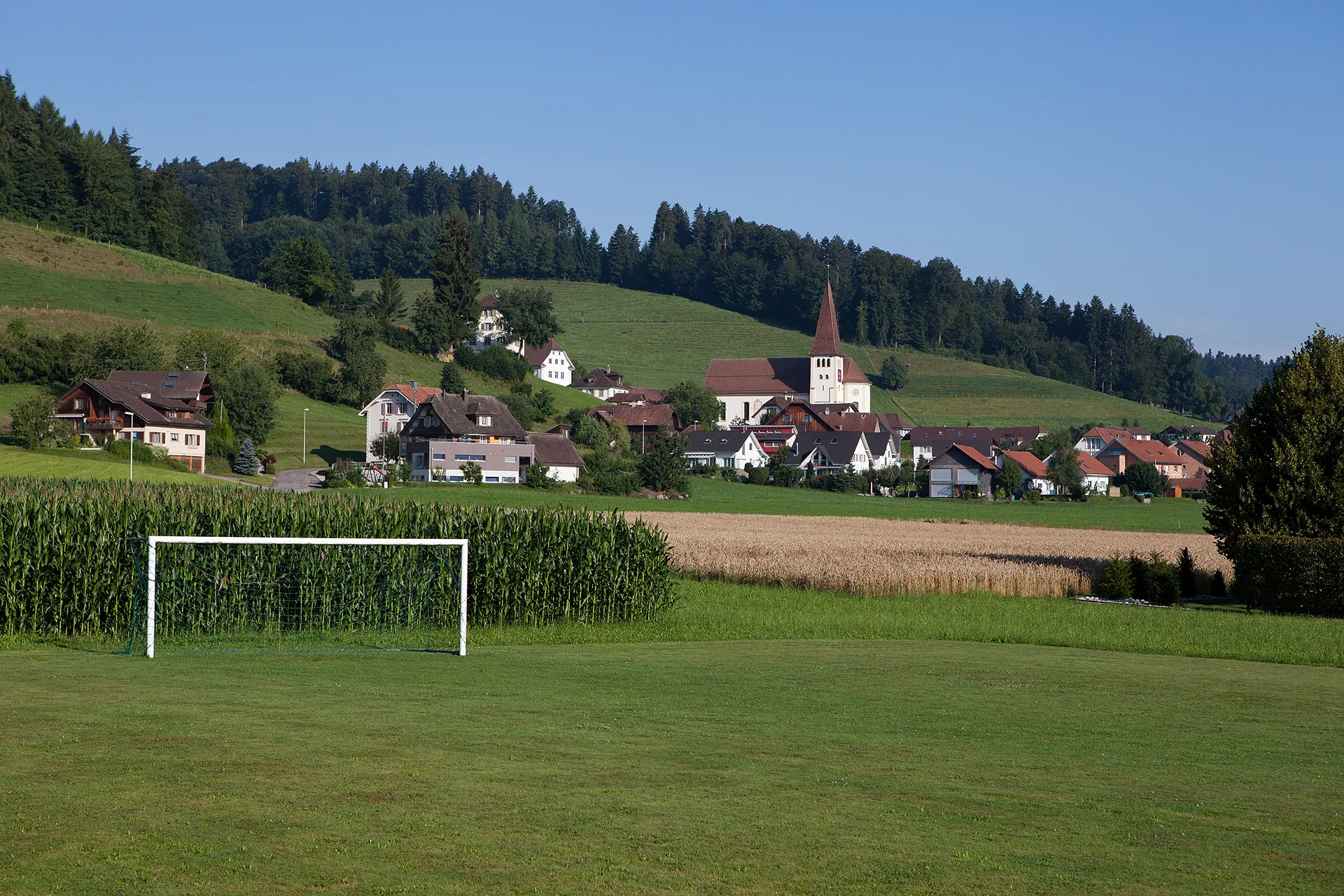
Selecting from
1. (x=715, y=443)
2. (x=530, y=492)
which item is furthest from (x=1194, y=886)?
(x=715, y=443)

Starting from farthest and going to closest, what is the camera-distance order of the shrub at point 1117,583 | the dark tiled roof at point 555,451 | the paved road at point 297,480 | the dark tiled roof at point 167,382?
the dark tiled roof at point 555,451
the dark tiled roof at point 167,382
the paved road at point 297,480
the shrub at point 1117,583

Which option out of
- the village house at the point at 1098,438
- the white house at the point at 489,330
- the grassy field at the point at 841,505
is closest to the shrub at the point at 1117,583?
the grassy field at the point at 841,505

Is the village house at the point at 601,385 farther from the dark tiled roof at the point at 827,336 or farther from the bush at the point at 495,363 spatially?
the dark tiled roof at the point at 827,336

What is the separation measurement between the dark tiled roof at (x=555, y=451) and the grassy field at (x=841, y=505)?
9.04 meters

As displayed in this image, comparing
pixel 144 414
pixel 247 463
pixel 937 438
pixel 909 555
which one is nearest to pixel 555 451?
pixel 247 463

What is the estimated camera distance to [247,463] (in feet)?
279

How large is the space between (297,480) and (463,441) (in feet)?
60.1

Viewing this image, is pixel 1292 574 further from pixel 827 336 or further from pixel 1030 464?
pixel 827 336

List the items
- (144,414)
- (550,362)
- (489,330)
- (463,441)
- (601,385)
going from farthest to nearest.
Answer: (489,330) → (601,385) → (550,362) → (463,441) → (144,414)

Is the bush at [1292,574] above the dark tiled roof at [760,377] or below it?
below

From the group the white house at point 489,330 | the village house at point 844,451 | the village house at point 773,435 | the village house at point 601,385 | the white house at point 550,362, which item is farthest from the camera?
the village house at point 601,385

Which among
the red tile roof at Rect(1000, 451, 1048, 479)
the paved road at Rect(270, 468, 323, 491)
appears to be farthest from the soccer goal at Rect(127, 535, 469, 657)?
the red tile roof at Rect(1000, 451, 1048, 479)

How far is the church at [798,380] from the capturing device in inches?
7234

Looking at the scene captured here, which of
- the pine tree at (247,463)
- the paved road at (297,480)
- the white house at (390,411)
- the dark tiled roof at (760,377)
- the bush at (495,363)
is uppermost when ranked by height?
the dark tiled roof at (760,377)
